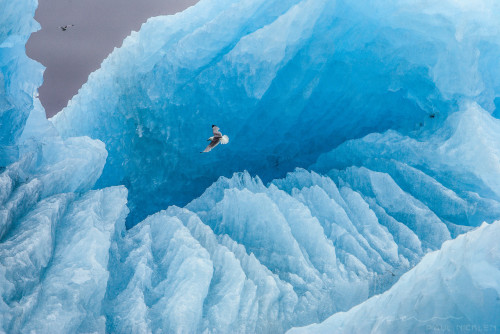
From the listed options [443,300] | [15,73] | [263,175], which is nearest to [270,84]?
[263,175]

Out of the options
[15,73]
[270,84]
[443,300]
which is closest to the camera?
[443,300]

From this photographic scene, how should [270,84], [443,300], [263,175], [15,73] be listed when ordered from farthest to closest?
[263,175] < [270,84] < [15,73] < [443,300]

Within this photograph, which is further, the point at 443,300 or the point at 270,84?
the point at 270,84

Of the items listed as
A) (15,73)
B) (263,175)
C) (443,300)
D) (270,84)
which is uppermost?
(15,73)

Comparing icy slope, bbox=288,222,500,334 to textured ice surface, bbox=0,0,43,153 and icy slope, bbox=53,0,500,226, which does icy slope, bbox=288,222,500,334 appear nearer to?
icy slope, bbox=53,0,500,226

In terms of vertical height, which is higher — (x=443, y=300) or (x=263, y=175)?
(x=263, y=175)

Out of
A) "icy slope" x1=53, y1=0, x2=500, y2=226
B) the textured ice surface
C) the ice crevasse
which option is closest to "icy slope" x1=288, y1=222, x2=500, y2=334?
the ice crevasse

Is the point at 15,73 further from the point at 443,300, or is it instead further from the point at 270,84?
the point at 443,300
